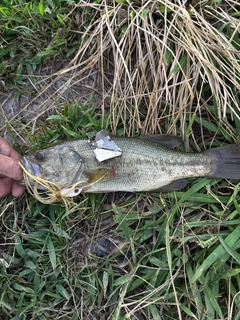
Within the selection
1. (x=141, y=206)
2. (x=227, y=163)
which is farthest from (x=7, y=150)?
(x=227, y=163)

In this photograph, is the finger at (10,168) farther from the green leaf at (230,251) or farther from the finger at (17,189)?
the green leaf at (230,251)

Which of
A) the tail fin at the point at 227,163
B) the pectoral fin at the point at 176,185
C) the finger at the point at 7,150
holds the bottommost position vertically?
the finger at the point at 7,150

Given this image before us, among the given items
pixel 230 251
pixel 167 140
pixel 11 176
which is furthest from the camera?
pixel 167 140

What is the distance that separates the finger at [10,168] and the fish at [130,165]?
0.28 ft

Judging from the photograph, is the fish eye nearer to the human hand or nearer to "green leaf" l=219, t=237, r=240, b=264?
the human hand

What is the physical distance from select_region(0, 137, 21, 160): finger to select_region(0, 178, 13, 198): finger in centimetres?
22

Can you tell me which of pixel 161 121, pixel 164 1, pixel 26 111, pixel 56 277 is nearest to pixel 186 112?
pixel 161 121

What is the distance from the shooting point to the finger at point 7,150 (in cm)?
355

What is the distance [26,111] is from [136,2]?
1.45 m

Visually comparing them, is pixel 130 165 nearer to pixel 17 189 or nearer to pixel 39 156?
pixel 39 156

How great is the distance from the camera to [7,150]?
11.7ft

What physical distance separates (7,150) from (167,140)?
1.40 metres

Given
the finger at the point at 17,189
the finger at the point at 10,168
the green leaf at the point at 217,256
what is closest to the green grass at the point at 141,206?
the green leaf at the point at 217,256

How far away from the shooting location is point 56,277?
355 centimetres
